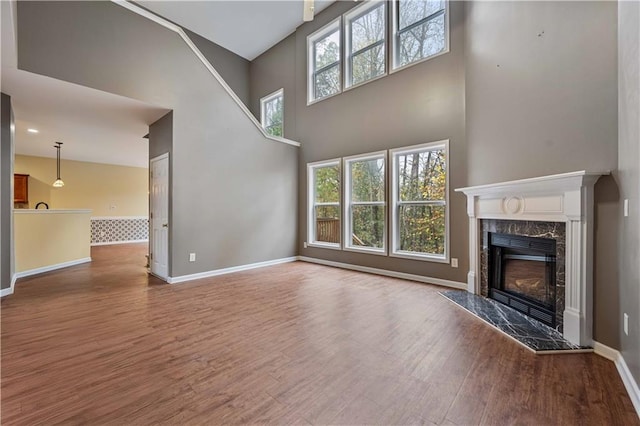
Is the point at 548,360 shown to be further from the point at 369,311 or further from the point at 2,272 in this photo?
the point at 2,272

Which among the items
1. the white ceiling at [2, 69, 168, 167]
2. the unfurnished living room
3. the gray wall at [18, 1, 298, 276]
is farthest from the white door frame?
the white ceiling at [2, 69, 168, 167]

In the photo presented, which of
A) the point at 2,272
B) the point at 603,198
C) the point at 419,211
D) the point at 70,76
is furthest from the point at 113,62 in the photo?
the point at 603,198

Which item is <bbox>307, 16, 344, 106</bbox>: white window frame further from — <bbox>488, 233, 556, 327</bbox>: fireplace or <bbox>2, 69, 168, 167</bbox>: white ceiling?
<bbox>488, 233, 556, 327</bbox>: fireplace

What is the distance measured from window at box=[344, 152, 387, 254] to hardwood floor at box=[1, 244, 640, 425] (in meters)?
1.70

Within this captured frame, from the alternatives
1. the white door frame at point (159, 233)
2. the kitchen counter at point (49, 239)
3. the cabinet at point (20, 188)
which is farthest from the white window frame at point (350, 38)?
the cabinet at point (20, 188)

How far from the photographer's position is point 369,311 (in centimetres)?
307

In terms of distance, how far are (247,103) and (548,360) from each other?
8130mm

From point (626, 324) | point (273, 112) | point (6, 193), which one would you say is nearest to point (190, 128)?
point (6, 193)

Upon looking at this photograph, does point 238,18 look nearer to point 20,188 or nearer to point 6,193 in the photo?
point 6,193

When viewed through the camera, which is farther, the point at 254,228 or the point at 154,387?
the point at 254,228

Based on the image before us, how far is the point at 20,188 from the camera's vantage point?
7355 mm

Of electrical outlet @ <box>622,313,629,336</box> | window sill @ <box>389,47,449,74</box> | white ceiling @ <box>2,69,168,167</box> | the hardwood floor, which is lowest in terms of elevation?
the hardwood floor

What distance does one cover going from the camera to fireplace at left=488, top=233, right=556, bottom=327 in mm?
2691

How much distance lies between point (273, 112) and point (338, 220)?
362cm
